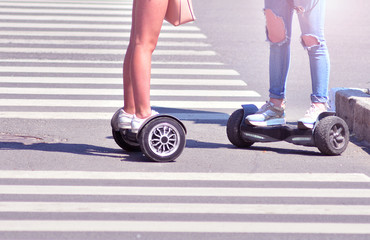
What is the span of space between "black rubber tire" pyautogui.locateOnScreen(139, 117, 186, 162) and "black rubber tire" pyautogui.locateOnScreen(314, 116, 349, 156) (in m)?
1.05

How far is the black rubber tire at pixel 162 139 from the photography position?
19.8ft

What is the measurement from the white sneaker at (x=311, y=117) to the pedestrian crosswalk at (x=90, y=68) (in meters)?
1.80

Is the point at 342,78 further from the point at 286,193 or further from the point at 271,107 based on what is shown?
the point at 286,193

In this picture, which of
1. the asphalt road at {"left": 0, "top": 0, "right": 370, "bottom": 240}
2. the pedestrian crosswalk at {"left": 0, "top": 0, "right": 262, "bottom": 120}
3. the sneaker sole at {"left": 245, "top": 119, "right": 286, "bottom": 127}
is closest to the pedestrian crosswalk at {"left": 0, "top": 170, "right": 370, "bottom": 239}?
the asphalt road at {"left": 0, "top": 0, "right": 370, "bottom": 240}

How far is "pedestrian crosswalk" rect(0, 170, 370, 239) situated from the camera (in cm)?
445

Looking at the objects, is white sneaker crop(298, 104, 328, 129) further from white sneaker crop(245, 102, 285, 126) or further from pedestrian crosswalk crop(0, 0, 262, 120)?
pedestrian crosswalk crop(0, 0, 262, 120)

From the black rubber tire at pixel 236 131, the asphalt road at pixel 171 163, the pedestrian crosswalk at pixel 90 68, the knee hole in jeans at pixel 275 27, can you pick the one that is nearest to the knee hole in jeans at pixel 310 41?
the knee hole in jeans at pixel 275 27

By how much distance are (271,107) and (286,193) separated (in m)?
1.65

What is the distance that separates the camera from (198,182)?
5547 millimetres

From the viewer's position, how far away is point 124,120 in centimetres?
630

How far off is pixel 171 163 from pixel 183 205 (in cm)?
122

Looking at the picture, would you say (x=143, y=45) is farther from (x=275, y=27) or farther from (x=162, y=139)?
(x=275, y=27)

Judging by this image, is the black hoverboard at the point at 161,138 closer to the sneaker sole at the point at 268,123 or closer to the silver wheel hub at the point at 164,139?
the silver wheel hub at the point at 164,139

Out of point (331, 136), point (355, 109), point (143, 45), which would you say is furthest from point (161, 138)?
point (355, 109)
